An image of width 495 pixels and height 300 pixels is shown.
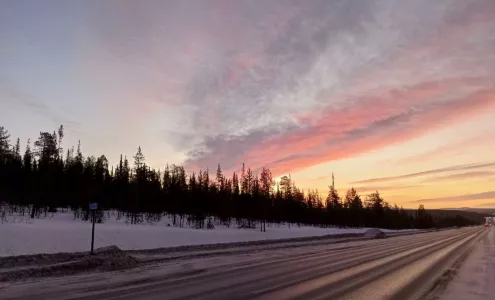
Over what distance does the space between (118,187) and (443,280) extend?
253 feet

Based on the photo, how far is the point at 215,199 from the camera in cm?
8275

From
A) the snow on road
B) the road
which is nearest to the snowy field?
the road

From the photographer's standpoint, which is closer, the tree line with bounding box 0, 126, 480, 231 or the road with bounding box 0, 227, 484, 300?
the road with bounding box 0, 227, 484, 300

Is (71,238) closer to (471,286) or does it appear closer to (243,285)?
(243,285)

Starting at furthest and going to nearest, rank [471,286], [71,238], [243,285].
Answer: [71,238] < [471,286] < [243,285]

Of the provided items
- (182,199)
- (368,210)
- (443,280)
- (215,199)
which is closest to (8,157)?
(182,199)

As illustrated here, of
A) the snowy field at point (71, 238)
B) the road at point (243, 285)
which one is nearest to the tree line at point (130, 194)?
the snowy field at point (71, 238)

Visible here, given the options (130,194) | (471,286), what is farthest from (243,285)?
(130,194)

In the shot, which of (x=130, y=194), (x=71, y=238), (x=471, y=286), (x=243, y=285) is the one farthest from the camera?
(x=130, y=194)

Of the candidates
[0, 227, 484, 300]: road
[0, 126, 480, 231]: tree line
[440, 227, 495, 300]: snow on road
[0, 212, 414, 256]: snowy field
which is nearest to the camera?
[0, 227, 484, 300]: road

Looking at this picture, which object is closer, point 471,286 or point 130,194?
point 471,286

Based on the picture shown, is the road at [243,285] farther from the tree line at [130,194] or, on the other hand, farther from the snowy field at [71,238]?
the tree line at [130,194]

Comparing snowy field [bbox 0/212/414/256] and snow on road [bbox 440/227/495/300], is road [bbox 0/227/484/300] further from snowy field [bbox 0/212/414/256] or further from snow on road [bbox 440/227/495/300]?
snowy field [bbox 0/212/414/256]

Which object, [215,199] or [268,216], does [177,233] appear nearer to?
[215,199]
